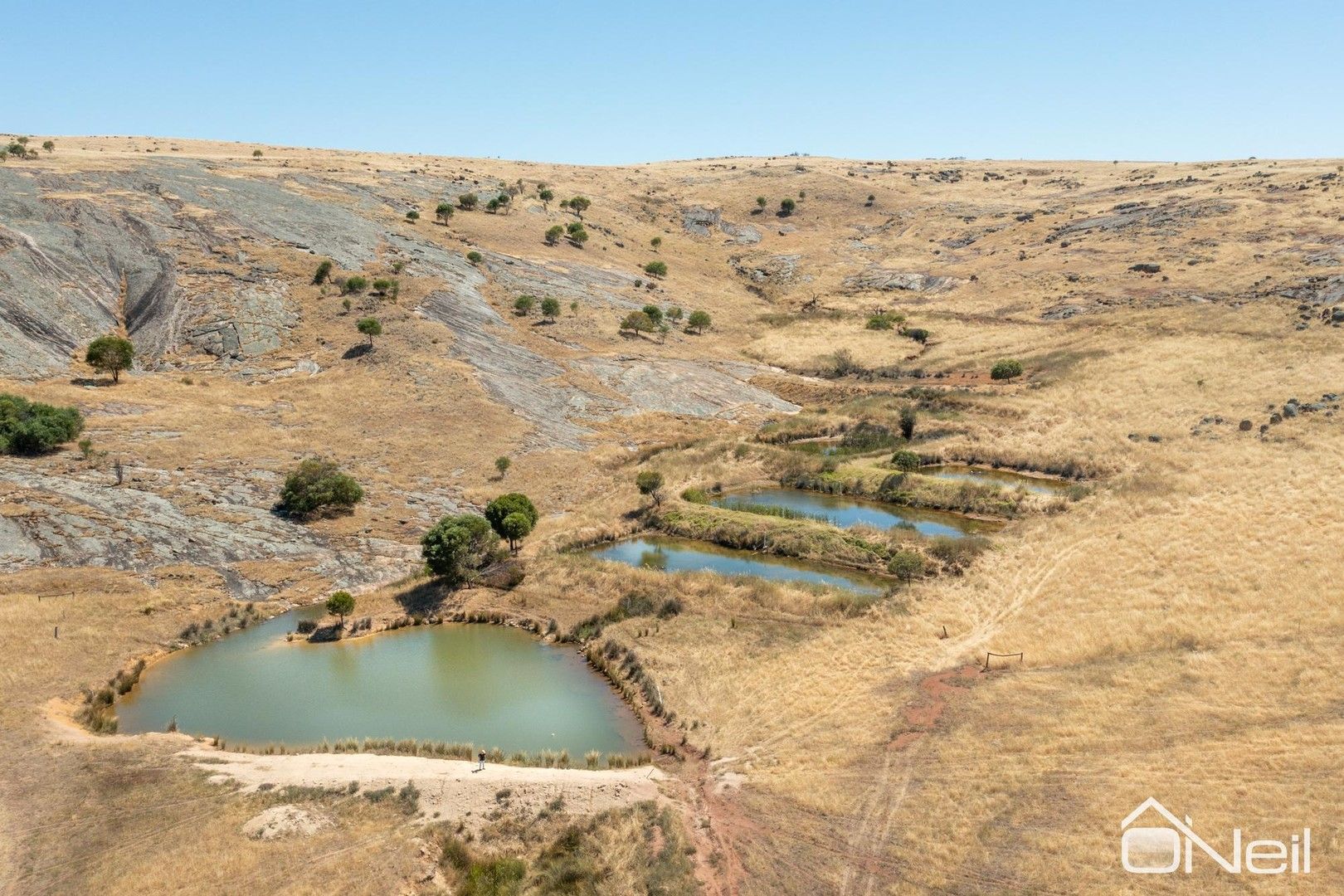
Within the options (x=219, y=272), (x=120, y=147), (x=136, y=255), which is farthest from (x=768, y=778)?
(x=120, y=147)

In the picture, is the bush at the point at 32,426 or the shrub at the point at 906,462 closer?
the bush at the point at 32,426

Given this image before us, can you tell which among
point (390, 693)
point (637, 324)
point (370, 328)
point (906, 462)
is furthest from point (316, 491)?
point (637, 324)

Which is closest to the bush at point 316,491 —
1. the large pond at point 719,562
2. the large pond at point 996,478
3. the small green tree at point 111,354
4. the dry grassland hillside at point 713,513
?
the dry grassland hillside at point 713,513

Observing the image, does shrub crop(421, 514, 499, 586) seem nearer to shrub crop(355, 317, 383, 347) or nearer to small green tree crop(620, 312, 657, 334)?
shrub crop(355, 317, 383, 347)

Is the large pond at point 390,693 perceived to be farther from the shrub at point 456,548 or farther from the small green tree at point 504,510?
the small green tree at point 504,510

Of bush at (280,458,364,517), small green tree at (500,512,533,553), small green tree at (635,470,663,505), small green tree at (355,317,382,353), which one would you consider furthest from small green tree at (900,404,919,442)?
small green tree at (355,317,382,353)
